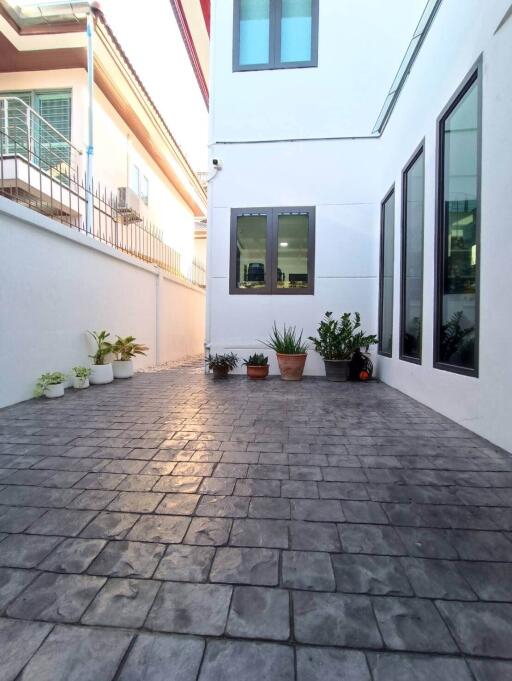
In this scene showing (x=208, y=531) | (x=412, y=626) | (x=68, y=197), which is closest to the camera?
(x=412, y=626)

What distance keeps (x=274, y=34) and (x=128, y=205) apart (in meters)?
4.08

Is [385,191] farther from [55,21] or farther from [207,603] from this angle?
[55,21]

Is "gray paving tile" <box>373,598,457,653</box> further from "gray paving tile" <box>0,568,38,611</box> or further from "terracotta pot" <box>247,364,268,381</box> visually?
"terracotta pot" <box>247,364,268,381</box>

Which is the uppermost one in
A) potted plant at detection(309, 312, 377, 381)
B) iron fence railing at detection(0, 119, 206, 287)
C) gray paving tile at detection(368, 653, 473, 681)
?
iron fence railing at detection(0, 119, 206, 287)

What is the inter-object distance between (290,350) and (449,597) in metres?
3.98

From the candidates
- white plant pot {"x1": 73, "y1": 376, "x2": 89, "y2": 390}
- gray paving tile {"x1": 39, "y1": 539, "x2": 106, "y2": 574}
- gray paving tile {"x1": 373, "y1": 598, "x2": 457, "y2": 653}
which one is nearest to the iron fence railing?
white plant pot {"x1": 73, "y1": 376, "x2": 89, "y2": 390}

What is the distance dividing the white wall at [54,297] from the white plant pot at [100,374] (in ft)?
0.54

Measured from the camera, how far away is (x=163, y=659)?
85cm

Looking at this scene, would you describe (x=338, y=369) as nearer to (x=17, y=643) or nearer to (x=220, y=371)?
(x=220, y=371)

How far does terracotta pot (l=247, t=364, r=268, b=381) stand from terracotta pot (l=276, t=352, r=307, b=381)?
0.76ft

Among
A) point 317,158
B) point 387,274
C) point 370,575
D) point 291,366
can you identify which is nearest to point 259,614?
point 370,575

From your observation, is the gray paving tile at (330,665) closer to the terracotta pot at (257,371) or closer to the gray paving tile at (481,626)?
the gray paving tile at (481,626)

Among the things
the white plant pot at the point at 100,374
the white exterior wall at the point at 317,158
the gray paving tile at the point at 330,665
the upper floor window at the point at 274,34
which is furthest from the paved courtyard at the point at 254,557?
the upper floor window at the point at 274,34

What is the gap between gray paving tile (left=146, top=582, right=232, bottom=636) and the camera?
93 cm
